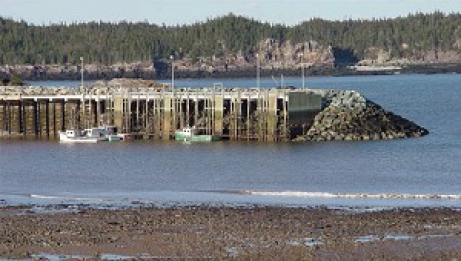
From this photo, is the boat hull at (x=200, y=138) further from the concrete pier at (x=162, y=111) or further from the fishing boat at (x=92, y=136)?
the fishing boat at (x=92, y=136)

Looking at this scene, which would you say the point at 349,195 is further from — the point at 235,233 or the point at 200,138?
the point at 200,138

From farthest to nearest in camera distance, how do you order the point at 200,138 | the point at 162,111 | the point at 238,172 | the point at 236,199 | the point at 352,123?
the point at 162,111, the point at 352,123, the point at 200,138, the point at 238,172, the point at 236,199

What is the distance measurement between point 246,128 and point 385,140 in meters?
7.11

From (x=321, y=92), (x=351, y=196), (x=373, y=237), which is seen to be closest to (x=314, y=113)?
(x=321, y=92)

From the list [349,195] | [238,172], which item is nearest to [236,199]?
[349,195]

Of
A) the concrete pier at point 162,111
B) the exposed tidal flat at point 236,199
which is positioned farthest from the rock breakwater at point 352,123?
the exposed tidal flat at point 236,199

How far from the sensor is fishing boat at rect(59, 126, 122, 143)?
70938 millimetres

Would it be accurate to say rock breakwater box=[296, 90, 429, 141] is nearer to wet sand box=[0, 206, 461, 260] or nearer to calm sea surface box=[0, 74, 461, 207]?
calm sea surface box=[0, 74, 461, 207]

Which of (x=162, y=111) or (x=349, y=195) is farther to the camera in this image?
(x=162, y=111)

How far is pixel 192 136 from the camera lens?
69.2 metres

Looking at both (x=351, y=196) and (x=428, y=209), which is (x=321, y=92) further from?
(x=428, y=209)

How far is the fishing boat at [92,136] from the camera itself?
→ 7094cm

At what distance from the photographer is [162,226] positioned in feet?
120

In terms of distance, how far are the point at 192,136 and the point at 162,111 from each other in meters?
2.98
